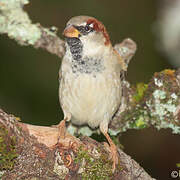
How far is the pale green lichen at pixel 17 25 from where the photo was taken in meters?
4.79

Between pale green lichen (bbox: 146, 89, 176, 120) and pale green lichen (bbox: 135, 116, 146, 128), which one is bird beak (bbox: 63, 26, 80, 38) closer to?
pale green lichen (bbox: 146, 89, 176, 120)

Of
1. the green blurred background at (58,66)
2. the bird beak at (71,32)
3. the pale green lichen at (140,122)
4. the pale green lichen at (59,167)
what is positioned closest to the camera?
the pale green lichen at (59,167)

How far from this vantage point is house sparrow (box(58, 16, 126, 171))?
3.73 meters

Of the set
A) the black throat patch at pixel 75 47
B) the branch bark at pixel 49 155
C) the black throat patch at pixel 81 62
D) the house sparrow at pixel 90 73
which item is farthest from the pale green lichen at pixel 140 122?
the black throat patch at pixel 75 47

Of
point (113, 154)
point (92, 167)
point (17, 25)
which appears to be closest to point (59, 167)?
point (92, 167)

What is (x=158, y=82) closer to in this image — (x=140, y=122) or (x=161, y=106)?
(x=161, y=106)

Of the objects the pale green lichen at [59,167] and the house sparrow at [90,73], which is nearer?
the pale green lichen at [59,167]

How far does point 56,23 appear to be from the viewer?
6.61 meters

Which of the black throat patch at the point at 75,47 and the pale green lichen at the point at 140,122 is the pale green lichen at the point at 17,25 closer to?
the black throat patch at the point at 75,47

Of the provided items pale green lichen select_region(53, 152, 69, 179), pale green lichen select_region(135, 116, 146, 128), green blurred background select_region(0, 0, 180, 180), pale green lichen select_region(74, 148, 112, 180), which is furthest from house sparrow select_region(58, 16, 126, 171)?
green blurred background select_region(0, 0, 180, 180)

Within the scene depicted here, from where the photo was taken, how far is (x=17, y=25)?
485 cm

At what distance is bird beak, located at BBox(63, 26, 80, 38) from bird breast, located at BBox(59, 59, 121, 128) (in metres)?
0.40

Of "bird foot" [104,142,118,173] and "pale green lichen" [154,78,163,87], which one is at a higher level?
"pale green lichen" [154,78,163,87]

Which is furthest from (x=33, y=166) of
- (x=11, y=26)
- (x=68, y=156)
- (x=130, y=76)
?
(x=130, y=76)
